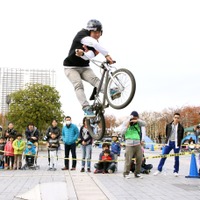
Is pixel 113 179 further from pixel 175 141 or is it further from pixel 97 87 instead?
pixel 97 87

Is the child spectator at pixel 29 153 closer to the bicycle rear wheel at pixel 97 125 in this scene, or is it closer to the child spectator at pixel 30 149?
the child spectator at pixel 30 149

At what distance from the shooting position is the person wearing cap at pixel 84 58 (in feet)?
13.6

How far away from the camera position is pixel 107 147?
49.8ft

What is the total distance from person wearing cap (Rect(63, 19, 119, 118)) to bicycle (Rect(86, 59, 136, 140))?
0.20 ft

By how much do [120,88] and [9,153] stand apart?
1304cm

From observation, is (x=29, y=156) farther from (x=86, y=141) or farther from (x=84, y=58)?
(x=84, y=58)

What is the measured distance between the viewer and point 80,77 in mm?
4711

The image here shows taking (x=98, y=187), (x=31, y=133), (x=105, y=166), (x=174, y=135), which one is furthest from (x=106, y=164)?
(x=98, y=187)

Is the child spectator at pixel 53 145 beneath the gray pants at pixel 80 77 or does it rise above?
beneath

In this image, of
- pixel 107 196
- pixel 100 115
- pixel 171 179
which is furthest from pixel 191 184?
pixel 100 115

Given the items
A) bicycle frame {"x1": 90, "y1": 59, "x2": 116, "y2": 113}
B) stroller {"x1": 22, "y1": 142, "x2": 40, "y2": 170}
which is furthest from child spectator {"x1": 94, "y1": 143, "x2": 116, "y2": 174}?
bicycle frame {"x1": 90, "y1": 59, "x2": 116, "y2": 113}

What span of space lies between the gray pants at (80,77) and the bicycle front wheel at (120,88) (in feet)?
1.78

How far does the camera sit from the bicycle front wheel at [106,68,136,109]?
380cm

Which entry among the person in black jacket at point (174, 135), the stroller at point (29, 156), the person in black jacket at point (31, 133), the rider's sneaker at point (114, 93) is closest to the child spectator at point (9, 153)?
the stroller at point (29, 156)
